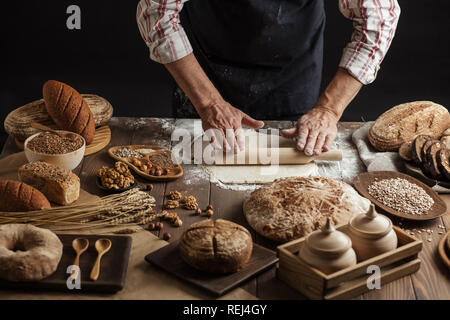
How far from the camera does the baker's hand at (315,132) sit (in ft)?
9.84

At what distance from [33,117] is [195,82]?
840 mm

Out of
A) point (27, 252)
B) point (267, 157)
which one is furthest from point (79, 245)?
point (267, 157)

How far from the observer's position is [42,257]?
207 centimetres

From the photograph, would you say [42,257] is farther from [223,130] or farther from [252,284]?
[223,130]

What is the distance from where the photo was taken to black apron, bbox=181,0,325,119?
326 cm

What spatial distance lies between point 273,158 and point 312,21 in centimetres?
88

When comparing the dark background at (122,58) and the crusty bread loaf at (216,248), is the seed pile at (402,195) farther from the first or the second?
the dark background at (122,58)

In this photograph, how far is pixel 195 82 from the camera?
10.3 ft

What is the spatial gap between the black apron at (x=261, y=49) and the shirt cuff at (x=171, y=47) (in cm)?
32

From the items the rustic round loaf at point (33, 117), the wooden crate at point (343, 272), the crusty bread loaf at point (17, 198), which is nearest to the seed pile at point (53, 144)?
the rustic round loaf at point (33, 117)

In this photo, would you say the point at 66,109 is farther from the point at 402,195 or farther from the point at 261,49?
the point at 402,195

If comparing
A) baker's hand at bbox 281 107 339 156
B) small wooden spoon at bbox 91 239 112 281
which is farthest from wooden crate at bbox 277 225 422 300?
baker's hand at bbox 281 107 339 156

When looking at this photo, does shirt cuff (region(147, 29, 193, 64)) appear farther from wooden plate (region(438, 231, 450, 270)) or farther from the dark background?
the dark background

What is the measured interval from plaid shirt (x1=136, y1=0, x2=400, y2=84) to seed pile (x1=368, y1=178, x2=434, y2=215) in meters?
0.68
